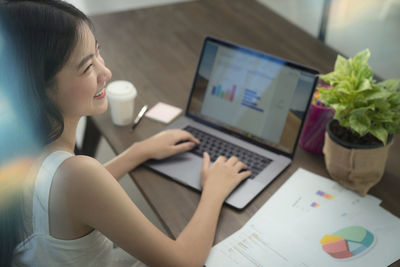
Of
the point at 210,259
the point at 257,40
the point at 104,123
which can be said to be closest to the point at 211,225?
the point at 210,259

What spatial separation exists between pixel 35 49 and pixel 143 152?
43 centimetres

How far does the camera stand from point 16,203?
2.62 feet

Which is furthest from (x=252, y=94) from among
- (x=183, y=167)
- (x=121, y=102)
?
(x=121, y=102)

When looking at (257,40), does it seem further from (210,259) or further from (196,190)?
(210,259)

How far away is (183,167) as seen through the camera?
1.05 m

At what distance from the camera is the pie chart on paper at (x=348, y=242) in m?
0.82

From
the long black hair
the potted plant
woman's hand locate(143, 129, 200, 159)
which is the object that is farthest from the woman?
the potted plant

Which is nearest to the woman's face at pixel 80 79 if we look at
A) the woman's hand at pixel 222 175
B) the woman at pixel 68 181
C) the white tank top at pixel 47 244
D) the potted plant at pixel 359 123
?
the woman at pixel 68 181

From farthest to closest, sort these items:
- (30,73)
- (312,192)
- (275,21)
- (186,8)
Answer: (186,8), (275,21), (312,192), (30,73)

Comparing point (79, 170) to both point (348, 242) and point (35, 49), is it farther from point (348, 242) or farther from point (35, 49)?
point (348, 242)

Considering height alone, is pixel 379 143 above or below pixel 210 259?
above

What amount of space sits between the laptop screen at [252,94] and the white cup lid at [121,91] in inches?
7.3

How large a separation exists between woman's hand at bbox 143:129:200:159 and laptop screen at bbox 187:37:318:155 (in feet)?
0.34

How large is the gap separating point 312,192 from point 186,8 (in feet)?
4.08
